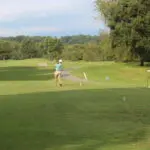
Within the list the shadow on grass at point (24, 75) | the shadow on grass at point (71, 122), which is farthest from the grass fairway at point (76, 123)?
the shadow on grass at point (24, 75)

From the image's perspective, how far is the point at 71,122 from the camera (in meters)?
14.8

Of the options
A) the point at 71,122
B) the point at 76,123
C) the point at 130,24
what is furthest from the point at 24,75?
the point at 76,123

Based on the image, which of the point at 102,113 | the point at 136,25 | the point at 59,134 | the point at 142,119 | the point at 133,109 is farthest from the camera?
the point at 136,25

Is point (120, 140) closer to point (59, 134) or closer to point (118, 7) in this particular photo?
point (59, 134)

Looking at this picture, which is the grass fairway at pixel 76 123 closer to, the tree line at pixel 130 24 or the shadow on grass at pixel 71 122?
the shadow on grass at pixel 71 122

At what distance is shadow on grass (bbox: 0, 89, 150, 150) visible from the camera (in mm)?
11570

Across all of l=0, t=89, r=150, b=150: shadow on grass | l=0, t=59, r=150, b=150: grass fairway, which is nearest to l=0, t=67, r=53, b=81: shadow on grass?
Result: l=0, t=59, r=150, b=150: grass fairway

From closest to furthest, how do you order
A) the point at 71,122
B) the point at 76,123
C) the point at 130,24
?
the point at 76,123, the point at 71,122, the point at 130,24

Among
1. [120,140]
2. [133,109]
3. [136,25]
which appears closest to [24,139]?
[120,140]

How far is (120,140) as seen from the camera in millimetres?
11898

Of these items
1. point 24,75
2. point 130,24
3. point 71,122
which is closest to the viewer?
point 71,122

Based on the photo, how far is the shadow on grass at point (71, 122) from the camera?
11.6 metres

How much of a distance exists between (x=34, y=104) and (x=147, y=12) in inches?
1647

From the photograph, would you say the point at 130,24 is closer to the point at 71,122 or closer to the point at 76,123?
the point at 71,122
